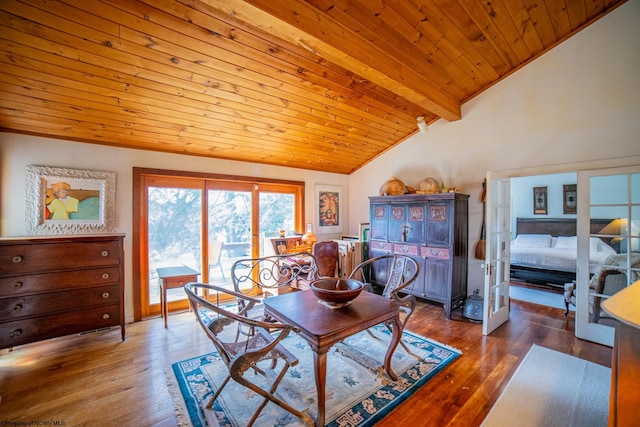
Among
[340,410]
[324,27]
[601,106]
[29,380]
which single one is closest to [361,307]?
[340,410]

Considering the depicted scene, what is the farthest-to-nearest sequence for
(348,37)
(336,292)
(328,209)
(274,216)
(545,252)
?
1. (328,209)
2. (545,252)
3. (274,216)
4. (348,37)
5. (336,292)

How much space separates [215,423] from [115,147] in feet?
10.7

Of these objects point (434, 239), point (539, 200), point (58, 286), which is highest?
point (539, 200)

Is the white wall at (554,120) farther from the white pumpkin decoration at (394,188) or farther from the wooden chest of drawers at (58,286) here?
the wooden chest of drawers at (58,286)

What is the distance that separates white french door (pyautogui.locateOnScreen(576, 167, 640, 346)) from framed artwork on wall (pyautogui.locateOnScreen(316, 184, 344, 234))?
11.9ft

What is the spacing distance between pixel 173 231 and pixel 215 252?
674 mm

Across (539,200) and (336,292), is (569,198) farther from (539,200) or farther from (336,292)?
(336,292)

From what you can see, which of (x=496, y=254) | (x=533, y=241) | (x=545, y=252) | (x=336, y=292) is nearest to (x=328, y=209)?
(x=496, y=254)

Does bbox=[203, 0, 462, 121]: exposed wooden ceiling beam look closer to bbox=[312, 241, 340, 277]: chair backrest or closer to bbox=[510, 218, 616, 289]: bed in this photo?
bbox=[312, 241, 340, 277]: chair backrest

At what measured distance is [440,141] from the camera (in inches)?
169

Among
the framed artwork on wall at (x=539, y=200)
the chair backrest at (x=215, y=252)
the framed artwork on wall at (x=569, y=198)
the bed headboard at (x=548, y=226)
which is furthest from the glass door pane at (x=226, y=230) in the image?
the framed artwork on wall at (x=569, y=198)

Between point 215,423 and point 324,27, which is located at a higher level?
point 324,27

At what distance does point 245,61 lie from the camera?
248cm

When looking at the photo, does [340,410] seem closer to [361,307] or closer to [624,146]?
[361,307]
